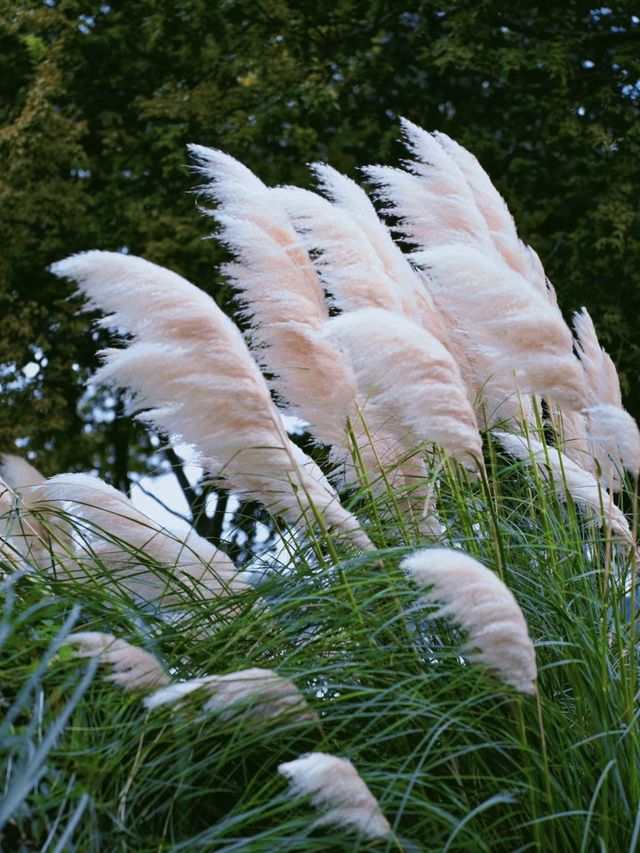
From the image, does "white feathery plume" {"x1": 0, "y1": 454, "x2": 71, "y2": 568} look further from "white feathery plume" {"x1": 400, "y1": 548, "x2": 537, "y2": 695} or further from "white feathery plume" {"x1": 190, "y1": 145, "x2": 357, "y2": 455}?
"white feathery plume" {"x1": 400, "y1": 548, "x2": 537, "y2": 695}

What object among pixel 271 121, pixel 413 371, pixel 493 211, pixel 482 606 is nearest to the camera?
pixel 482 606

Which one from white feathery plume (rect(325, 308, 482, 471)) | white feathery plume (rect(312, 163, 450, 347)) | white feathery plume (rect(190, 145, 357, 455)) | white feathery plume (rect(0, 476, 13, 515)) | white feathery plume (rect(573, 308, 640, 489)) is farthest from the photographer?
white feathery plume (rect(0, 476, 13, 515))

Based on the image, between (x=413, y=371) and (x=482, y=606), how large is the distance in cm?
75

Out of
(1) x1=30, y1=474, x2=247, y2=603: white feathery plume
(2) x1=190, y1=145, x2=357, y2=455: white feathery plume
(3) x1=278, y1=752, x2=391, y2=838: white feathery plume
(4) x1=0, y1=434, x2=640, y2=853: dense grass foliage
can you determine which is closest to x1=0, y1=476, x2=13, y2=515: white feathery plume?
(1) x1=30, y1=474, x2=247, y2=603: white feathery plume

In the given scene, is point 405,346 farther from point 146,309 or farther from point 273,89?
point 273,89

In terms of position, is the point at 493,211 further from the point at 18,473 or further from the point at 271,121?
the point at 271,121

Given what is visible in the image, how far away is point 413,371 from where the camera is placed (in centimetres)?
282

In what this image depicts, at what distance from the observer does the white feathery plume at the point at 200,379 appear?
2791 millimetres

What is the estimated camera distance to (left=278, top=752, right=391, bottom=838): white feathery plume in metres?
2.04

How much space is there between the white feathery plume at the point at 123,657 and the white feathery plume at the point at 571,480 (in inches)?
54.2

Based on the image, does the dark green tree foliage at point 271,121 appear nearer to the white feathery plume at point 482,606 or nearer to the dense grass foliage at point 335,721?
the dense grass foliage at point 335,721

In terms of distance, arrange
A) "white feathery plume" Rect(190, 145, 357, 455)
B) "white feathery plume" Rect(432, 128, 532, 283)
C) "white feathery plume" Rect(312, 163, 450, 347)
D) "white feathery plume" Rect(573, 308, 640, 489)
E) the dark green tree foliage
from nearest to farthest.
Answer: "white feathery plume" Rect(573, 308, 640, 489)
"white feathery plume" Rect(190, 145, 357, 455)
"white feathery plume" Rect(312, 163, 450, 347)
"white feathery plume" Rect(432, 128, 532, 283)
the dark green tree foliage

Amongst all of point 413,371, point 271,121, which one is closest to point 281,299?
point 413,371

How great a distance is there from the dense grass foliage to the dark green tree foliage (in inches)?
273
